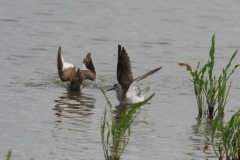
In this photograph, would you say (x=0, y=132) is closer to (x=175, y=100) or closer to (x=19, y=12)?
(x=175, y=100)

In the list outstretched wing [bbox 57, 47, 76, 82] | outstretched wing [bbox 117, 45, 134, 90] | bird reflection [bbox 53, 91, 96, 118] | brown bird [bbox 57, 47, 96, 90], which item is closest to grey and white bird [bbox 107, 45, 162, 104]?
outstretched wing [bbox 117, 45, 134, 90]

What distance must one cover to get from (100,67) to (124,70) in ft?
8.94

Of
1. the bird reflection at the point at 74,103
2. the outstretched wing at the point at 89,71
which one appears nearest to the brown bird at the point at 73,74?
the outstretched wing at the point at 89,71

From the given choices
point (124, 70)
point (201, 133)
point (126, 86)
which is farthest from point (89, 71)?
point (201, 133)

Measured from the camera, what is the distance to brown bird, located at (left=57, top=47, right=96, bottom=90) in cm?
1016

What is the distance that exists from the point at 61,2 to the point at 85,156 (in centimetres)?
1541

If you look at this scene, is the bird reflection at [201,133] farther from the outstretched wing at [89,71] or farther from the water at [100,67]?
the outstretched wing at [89,71]

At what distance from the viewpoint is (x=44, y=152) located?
569 cm

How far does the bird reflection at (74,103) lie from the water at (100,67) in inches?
0.7

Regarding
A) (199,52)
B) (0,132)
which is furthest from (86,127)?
(199,52)

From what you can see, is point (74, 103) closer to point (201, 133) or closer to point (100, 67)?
point (201, 133)

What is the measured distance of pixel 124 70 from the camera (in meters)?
9.51

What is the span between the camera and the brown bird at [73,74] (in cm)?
1016

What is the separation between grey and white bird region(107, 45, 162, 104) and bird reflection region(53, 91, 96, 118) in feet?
1.77
